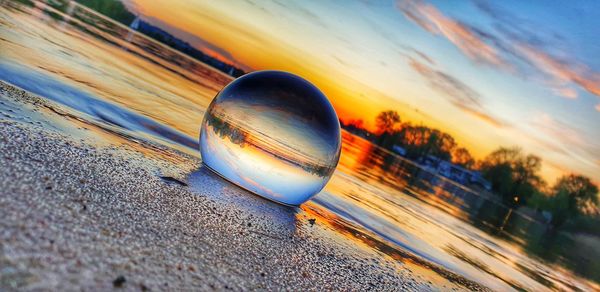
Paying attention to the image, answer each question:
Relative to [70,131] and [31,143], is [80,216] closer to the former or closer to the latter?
A: [31,143]

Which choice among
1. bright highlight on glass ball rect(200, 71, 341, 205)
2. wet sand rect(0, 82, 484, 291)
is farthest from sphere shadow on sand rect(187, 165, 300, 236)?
bright highlight on glass ball rect(200, 71, 341, 205)

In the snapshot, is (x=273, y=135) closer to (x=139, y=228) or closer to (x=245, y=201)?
(x=245, y=201)

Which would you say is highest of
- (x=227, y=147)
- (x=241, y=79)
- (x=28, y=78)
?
(x=241, y=79)

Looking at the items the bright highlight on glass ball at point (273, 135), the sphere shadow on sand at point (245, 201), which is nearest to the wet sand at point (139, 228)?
the sphere shadow on sand at point (245, 201)

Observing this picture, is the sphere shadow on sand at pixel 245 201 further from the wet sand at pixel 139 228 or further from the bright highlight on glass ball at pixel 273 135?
the bright highlight on glass ball at pixel 273 135

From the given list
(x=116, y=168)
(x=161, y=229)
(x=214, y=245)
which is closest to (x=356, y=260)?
(x=214, y=245)

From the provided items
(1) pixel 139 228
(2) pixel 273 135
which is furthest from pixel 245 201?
(1) pixel 139 228
